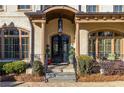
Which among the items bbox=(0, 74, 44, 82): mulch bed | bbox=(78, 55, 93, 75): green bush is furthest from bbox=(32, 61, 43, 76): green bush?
bbox=(78, 55, 93, 75): green bush

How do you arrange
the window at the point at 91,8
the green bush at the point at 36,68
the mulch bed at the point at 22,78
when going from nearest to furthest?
the mulch bed at the point at 22,78 → the green bush at the point at 36,68 → the window at the point at 91,8

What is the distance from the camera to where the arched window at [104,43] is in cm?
1991

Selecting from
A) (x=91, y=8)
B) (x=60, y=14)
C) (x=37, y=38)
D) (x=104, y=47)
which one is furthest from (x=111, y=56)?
(x=37, y=38)

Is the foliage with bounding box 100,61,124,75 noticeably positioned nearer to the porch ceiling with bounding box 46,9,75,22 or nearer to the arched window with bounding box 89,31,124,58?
the arched window with bounding box 89,31,124,58

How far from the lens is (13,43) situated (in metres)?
19.9

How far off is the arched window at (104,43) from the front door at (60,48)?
197 centimetres

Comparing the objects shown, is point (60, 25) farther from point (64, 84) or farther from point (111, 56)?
point (64, 84)

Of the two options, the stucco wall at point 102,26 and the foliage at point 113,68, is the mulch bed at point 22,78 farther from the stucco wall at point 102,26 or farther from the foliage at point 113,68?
the stucco wall at point 102,26

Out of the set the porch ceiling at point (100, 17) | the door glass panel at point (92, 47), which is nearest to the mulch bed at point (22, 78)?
the porch ceiling at point (100, 17)

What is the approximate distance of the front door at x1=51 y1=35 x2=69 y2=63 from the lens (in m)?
20.7

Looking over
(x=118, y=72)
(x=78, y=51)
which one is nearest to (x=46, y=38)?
(x=78, y=51)

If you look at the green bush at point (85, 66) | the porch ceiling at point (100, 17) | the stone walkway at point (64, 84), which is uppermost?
the porch ceiling at point (100, 17)
